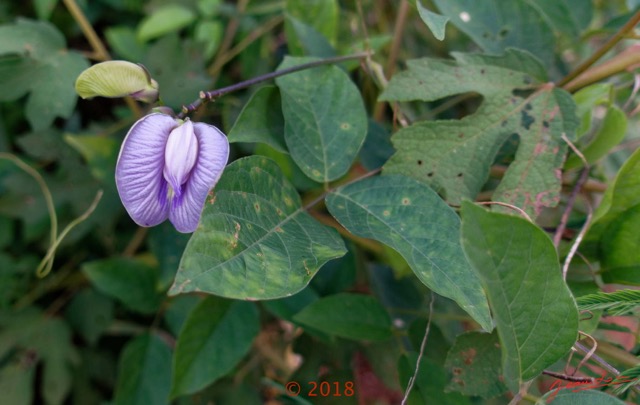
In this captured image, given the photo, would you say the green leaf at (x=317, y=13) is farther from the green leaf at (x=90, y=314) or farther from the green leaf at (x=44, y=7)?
the green leaf at (x=90, y=314)

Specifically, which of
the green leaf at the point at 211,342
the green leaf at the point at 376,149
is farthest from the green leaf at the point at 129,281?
the green leaf at the point at 376,149

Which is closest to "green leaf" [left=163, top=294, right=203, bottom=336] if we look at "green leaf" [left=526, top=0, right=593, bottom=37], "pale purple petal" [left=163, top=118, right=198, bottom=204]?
"pale purple petal" [left=163, top=118, right=198, bottom=204]

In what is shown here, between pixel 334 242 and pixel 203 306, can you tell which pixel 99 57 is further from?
pixel 334 242

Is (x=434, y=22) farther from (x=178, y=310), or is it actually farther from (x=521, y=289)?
(x=178, y=310)

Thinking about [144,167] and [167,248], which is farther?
[167,248]

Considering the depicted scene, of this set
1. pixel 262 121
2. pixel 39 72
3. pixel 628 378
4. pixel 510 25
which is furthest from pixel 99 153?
pixel 628 378
